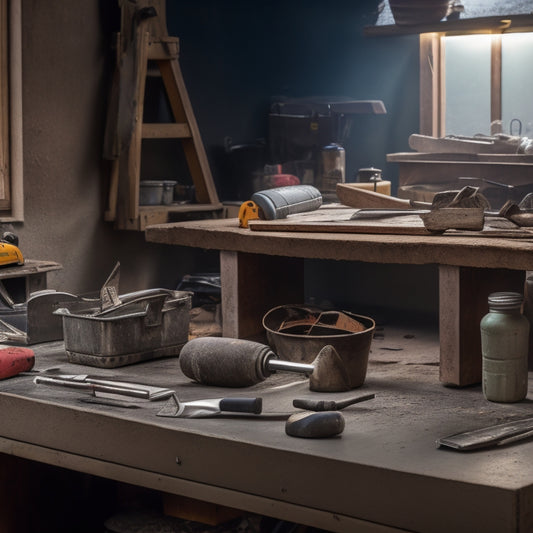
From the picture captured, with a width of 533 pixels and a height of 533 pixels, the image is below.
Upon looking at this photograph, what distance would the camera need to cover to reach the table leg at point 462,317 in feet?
8.46

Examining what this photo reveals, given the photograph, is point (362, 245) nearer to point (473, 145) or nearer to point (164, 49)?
point (164, 49)

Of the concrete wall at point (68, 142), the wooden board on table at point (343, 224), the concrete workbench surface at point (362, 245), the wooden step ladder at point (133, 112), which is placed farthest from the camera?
the wooden step ladder at point (133, 112)

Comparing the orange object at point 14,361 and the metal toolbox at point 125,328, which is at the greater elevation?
the metal toolbox at point 125,328

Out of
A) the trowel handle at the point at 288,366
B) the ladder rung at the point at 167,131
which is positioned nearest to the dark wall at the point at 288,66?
the ladder rung at the point at 167,131

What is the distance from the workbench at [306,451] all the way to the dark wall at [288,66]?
3025 mm

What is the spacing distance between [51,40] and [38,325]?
193cm

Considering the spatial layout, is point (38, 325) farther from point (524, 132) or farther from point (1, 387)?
point (524, 132)

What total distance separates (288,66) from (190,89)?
3.03 feet

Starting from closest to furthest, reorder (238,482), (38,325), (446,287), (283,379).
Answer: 1. (238,482)
2. (446,287)
3. (283,379)
4. (38,325)

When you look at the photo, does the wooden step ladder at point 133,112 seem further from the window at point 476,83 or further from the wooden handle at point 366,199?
the window at point 476,83

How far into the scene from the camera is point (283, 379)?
110 inches

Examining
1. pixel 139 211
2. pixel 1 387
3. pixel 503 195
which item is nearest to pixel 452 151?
pixel 503 195

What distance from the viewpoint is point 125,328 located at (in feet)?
9.49

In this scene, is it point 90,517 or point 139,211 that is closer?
point 90,517
